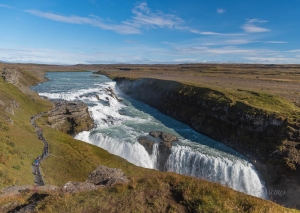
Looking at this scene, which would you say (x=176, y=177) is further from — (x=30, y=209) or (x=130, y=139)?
(x=130, y=139)

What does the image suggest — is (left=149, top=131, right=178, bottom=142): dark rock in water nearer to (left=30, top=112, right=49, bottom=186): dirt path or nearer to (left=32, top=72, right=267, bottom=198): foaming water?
(left=32, top=72, right=267, bottom=198): foaming water

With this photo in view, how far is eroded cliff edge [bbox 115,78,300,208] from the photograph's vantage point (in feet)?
108

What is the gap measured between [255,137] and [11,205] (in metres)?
39.7

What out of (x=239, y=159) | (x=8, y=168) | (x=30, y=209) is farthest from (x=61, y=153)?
(x=239, y=159)

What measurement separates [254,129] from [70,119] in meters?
38.6

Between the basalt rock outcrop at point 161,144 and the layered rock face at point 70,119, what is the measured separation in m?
14.2

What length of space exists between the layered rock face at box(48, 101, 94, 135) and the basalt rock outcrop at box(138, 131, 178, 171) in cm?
1422

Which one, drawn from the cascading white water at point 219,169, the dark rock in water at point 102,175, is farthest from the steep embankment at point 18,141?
the cascading white water at point 219,169

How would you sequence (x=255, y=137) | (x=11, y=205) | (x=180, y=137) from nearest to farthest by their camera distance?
1. (x=11, y=205)
2. (x=255, y=137)
3. (x=180, y=137)

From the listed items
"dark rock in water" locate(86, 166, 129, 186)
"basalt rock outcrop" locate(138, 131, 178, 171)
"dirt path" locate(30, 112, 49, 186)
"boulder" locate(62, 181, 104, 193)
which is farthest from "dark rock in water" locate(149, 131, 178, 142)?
"boulder" locate(62, 181, 104, 193)

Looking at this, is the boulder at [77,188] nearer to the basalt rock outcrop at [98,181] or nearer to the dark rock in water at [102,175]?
the basalt rock outcrop at [98,181]

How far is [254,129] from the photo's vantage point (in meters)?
40.7

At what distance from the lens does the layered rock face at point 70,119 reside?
1766 inches

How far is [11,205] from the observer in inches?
425
